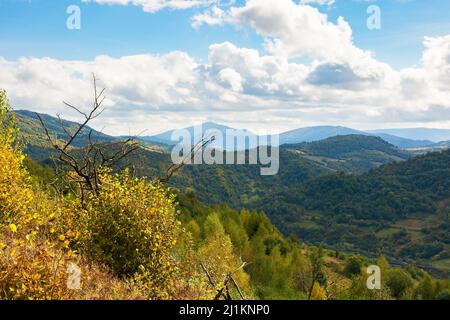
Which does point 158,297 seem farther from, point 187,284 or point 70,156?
point 70,156

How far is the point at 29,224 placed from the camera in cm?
2450

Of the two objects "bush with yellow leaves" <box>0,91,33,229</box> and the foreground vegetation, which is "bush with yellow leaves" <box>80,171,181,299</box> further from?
"bush with yellow leaves" <box>0,91,33,229</box>

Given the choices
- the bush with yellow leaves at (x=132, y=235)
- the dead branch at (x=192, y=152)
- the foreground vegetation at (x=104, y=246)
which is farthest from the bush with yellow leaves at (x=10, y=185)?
the dead branch at (x=192, y=152)

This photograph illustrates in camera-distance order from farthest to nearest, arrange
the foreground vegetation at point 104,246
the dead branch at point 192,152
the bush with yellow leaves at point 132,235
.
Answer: the dead branch at point 192,152 → the bush with yellow leaves at point 132,235 → the foreground vegetation at point 104,246

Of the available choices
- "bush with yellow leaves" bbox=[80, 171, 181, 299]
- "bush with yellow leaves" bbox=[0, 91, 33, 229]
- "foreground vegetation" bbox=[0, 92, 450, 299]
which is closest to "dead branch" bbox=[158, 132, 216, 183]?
"foreground vegetation" bbox=[0, 92, 450, 299]

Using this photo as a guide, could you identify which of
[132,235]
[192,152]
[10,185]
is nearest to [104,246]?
[132,235]

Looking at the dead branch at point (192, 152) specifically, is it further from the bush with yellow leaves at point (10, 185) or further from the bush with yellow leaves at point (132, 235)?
the bush with yellow leaves at point (10, 185)

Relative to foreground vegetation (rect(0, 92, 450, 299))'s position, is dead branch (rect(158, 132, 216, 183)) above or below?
above

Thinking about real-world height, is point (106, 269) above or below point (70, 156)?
below

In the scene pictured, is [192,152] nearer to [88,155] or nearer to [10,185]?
[88,155]

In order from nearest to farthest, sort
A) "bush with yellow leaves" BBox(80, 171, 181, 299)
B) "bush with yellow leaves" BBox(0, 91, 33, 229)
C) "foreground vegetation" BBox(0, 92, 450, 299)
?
"foreground vegetation" BBox(0, 92, 450, 299) < "bush with yellow leaves" BBox(80, 171, 181, 299) < "bush with yellow leaves" BBox(0, 91, 33, 229)

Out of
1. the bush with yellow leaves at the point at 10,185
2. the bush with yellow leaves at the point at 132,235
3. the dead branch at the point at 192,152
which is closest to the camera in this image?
the bush with yellow leaves at the point at 132,235
